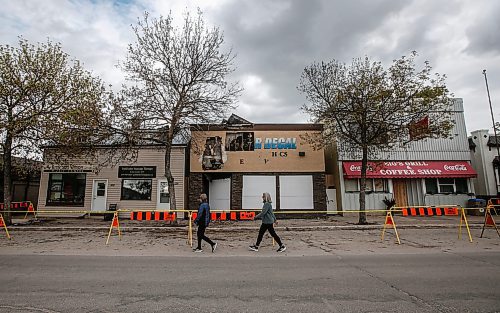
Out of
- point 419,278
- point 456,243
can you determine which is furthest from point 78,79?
point 456,243

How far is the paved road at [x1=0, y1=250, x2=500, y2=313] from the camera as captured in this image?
15.1 feet

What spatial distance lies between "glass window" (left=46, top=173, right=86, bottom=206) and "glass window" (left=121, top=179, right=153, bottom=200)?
281 centimetres

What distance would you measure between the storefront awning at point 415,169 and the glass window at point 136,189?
42.6ft

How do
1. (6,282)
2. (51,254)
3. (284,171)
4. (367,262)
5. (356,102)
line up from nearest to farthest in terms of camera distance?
(6,282) → (367,262) → (51,254) → (356,102) → (284,171)

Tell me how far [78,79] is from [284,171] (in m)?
12.9

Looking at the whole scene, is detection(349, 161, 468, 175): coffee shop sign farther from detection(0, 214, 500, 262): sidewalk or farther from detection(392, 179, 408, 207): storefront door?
detection(0, 214, 500, 262): sidewalk

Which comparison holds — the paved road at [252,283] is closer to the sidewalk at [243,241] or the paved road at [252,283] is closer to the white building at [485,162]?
the sidewalk at [243,241]

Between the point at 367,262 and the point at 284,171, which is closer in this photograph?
the point at 367,262

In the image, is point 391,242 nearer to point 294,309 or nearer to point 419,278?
point 419,278

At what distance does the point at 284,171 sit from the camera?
20000 mm

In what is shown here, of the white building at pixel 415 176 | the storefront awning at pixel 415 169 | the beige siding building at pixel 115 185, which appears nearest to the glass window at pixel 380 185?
the white building at pixel 415 176

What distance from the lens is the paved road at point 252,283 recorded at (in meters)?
4.60

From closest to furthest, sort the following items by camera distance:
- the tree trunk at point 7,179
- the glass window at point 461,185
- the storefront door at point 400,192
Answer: the tree trunk at point 7,179 → the storefront door at point 400,192 → the glass window at point 461,185

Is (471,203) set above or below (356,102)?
below
